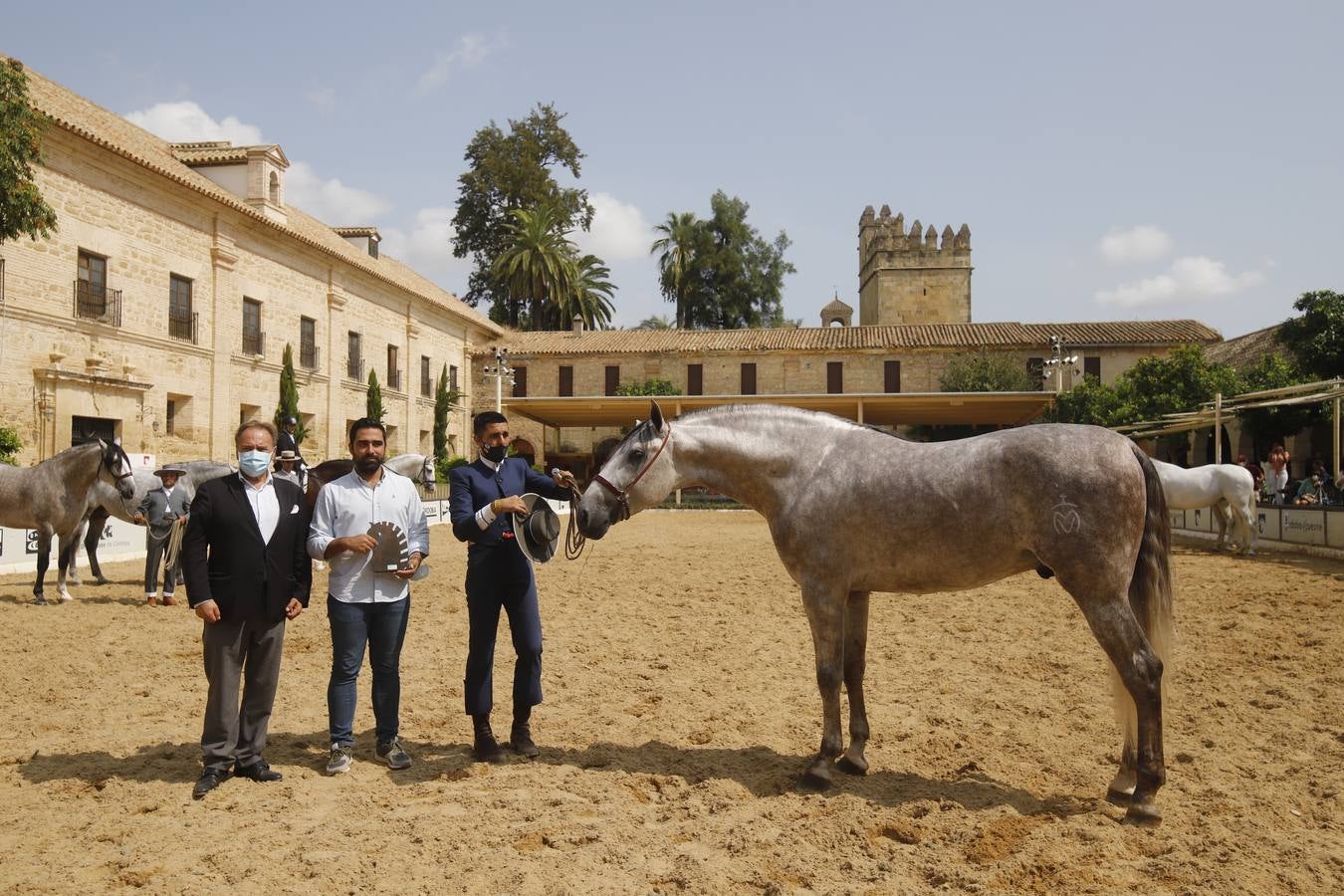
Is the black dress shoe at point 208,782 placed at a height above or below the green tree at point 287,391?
below

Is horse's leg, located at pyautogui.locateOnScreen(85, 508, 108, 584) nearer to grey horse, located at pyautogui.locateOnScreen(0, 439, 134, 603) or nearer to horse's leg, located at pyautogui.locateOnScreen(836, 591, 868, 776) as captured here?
grey horse, located at pyautogui.locateOnScreen(0, 439, 134, 603)

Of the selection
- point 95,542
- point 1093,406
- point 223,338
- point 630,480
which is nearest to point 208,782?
point 630,480

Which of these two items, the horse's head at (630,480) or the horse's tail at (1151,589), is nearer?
the horse's tail at (1151,589)

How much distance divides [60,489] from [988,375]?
121 ft

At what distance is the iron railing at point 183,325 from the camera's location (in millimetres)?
24391

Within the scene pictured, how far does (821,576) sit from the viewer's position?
14.4 feet

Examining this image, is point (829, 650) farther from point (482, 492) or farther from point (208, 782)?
point (208, 782)

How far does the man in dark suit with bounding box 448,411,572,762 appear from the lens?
473cm

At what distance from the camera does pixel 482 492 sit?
4.81 m

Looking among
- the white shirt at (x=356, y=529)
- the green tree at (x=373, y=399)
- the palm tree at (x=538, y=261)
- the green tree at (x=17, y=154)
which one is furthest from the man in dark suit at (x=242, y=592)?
the palm tree at (x=538, y=261)

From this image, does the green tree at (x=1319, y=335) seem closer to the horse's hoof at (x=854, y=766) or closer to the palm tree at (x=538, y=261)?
the horse's hoof at (x=854, y=766)

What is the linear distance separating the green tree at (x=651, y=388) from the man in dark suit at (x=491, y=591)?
37.7 m

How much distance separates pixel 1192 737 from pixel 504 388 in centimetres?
4199

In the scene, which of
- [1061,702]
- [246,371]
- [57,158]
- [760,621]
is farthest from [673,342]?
[1061,702]
